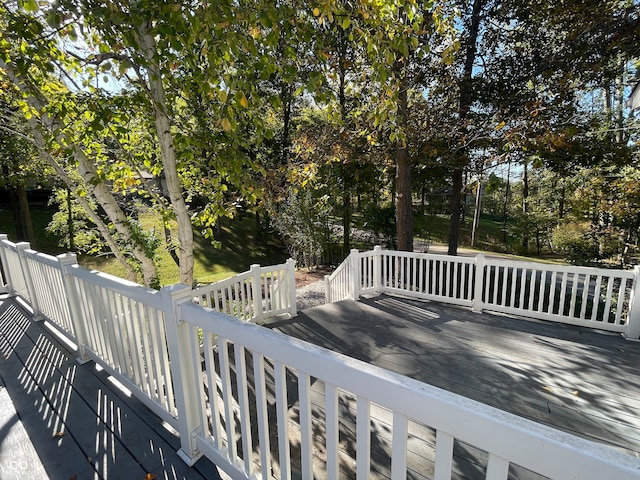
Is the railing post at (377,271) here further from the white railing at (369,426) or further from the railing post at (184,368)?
the railing post at (184,368)

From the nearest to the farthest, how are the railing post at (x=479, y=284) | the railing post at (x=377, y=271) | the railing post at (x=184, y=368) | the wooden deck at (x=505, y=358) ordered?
1. the railing post at (x=184, y=368)
2. the wooden deck at (x=505, y=358)
3. the railing post at (x=479, y=284)
4. the railing post at (x=377, y=271)

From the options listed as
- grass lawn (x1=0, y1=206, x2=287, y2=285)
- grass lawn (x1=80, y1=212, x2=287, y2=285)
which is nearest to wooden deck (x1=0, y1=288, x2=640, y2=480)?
grass lawn (x1=80, y1=212, x2=287, y2=285)

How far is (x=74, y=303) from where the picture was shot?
281 centimetres

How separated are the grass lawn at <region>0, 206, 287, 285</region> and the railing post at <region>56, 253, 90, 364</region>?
8.56 metres

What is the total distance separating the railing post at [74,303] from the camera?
2.71 meters

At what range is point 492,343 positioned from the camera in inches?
146

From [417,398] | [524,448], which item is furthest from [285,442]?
[524,448]

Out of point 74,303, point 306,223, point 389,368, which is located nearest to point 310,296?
point 306,223

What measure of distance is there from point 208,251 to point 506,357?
13.7 meters

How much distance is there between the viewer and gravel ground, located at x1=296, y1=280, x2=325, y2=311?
762 centimetres

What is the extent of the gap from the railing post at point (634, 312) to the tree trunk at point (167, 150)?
5199mm

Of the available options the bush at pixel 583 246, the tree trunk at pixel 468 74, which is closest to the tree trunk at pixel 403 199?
the tree trunk at pixel 468 74

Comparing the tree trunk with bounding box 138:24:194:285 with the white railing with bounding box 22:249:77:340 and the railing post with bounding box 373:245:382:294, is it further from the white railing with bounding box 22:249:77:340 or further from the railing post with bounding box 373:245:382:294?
the railing post with bounding box 373:245:382:294

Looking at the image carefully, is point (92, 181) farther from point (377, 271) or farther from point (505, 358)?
point (505, 358)
